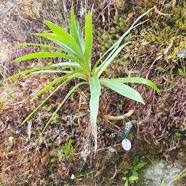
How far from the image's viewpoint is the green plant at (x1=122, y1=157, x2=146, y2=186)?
1268mm

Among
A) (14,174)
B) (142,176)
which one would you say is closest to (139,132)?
(142,176)

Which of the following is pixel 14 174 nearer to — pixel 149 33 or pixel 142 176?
pixel 142 176

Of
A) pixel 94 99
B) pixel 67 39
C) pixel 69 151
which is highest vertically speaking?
pixel 67 39

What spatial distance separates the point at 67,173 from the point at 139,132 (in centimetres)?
48

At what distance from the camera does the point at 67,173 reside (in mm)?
1375

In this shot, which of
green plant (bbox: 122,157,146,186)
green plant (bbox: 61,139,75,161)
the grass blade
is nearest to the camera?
the grass blade

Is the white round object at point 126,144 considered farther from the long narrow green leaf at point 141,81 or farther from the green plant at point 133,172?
the long narrow green leaf at point 141,81

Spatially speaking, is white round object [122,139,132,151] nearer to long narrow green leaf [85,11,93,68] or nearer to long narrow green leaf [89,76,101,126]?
long narrow green leaf [89,76,101,126]

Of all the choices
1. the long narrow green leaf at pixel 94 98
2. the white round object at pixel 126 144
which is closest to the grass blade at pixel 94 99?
the long narrow green leaf at pixel 94 98

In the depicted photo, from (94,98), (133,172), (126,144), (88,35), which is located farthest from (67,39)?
(133,172)

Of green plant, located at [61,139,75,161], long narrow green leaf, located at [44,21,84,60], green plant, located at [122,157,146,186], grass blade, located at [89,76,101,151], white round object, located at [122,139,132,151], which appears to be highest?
long narrow green leaf, located at [44,21,84,60]

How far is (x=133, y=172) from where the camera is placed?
1282mm

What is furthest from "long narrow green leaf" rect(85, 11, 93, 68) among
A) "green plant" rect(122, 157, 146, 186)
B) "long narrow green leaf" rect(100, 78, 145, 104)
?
"green plant" rect(122, 157, 146, 186)

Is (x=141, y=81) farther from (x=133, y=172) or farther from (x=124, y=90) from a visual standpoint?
(x=133, y=172)
